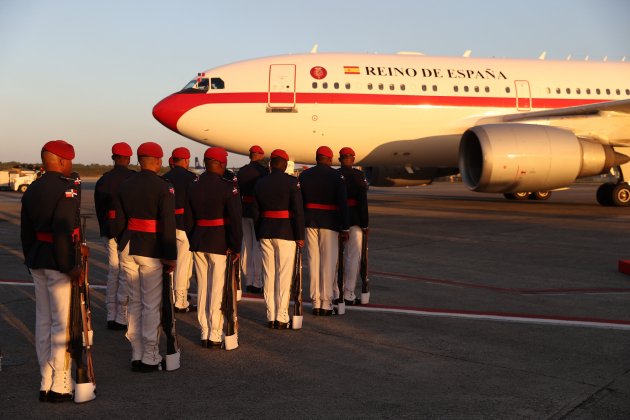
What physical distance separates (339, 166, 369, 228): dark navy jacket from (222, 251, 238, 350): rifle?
2135 mm

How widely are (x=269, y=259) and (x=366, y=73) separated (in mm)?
13071

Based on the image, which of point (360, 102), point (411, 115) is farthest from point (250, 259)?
point (411, 115)

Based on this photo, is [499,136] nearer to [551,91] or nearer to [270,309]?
[551,91]

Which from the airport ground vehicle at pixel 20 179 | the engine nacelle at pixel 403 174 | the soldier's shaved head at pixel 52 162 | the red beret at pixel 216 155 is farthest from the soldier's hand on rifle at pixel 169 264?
the airport ground vehicle at pixel 20 179

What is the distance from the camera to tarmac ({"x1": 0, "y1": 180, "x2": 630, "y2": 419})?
13.5 ft

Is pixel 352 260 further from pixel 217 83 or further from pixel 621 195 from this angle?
pixel 621 195

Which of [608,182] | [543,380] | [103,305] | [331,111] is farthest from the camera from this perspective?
[608,182]

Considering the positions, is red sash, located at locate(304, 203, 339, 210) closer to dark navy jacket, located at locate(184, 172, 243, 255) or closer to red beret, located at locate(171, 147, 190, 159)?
dark navy jacket, located at locate(184, 172, 243, 255)

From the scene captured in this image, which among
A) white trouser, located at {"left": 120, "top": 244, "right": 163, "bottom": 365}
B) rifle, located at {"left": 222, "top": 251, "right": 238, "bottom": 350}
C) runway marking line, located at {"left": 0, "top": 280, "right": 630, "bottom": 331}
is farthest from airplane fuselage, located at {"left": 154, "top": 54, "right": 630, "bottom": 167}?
white trouser, located at {"left": 120, "top": 244, "right": 163, "bottom": 365}

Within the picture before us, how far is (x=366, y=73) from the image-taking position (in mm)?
18656

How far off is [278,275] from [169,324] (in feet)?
5.17

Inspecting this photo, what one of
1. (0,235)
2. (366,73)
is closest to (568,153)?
(366,73)

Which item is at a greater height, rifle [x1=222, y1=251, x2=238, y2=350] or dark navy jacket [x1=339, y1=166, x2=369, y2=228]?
dark navy jacket [x1=339, y1=166, x2=369, y2=228]

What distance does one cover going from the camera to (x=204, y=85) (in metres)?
18.3
